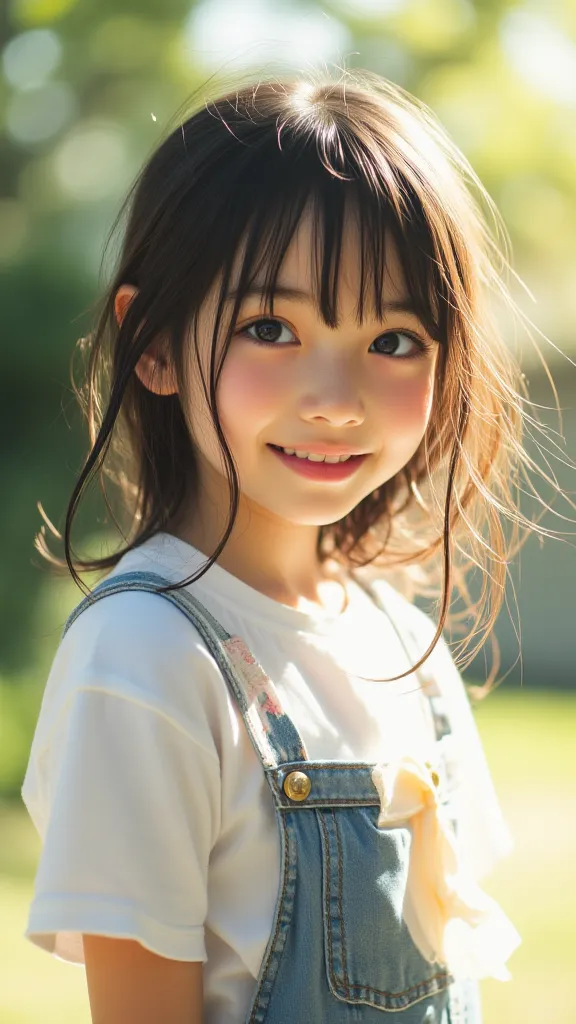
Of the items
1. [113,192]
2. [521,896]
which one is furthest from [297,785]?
[113,192]

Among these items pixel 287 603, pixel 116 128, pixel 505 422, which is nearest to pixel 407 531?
pixel 505 422

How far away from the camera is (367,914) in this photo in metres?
1.11

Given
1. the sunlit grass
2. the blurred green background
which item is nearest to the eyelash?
the blurred green background

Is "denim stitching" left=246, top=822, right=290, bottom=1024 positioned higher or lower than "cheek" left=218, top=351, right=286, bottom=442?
lower

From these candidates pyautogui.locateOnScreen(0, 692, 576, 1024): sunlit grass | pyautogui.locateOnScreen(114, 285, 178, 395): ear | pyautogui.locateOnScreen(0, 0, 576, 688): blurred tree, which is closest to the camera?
pyautogui.locateOnScreen(114, 285, 178, 395): ear

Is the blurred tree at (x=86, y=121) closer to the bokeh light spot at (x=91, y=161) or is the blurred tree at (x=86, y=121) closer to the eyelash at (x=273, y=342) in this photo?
the bokeh light spot at (x=91, y=161)

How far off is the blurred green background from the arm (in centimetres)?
186

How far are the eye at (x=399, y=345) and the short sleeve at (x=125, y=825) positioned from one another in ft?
1.31

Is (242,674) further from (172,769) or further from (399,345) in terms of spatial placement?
(399,345)

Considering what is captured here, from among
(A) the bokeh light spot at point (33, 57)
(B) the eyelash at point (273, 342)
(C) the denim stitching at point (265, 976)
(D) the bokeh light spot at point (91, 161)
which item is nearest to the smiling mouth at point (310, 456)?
(B) the eyelash at point (273, 342)

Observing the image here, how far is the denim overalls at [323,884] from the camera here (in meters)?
1.07

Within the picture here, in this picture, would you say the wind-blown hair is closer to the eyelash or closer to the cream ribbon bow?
the eyelash

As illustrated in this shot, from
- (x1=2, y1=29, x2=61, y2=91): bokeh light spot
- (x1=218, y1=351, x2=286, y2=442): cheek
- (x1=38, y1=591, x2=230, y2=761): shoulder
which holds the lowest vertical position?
(x1=38, y1=591, x2=230, y2=761): shoulder

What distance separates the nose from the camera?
111 cm
